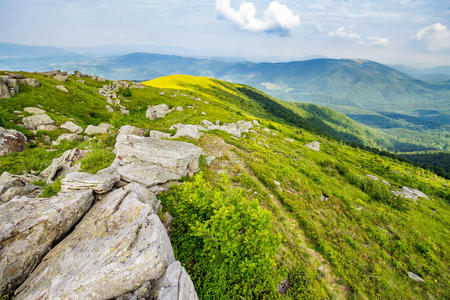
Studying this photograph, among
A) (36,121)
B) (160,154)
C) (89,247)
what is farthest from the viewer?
(36,121)

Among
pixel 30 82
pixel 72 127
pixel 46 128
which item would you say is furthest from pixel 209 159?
pixel 30 82

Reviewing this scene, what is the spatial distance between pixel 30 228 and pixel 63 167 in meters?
11.6

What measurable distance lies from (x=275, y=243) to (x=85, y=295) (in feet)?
26.2

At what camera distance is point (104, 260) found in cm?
714

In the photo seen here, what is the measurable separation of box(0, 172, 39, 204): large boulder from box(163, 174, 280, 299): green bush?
1265 centimetres

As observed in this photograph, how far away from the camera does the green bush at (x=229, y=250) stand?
839 centimetres

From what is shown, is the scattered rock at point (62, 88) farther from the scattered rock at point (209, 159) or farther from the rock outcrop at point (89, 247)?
the rock outcrop at point (89, 247)

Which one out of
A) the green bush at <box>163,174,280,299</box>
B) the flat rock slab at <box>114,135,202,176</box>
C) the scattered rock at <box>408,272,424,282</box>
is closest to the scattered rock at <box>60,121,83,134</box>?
the flat rock slab at <box>114,135,202,176</box>

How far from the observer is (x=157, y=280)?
722 centimetres

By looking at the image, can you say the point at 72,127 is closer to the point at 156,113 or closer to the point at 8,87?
the point at 8,87

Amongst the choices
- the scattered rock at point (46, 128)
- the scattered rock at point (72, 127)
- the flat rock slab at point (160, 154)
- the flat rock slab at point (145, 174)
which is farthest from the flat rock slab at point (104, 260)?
the scattered rock at point (46, 128)

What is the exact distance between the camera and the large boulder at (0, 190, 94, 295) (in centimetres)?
721

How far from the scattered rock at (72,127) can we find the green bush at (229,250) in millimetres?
32332

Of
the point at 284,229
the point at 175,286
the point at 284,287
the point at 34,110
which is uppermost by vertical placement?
the point at 34,110
